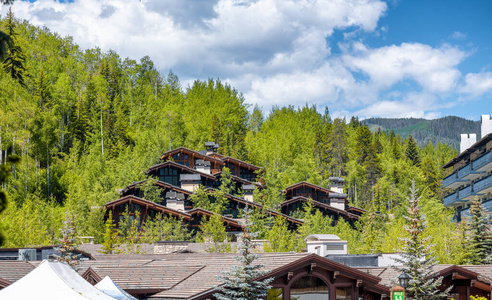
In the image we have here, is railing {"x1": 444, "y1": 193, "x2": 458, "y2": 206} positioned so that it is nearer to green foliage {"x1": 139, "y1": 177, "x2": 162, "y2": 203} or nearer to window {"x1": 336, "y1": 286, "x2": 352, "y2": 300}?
green foliage {"x1": 139, "y1": 177, "x2": 162, "y2": 203}

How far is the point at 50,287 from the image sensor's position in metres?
13.6

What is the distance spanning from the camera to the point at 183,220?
60.0 metres

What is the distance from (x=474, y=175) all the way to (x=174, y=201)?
102 feet

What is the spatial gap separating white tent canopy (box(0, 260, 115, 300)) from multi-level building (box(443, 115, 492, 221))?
140 feet

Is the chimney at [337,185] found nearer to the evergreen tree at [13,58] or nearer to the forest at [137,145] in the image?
the forest at [137,145]

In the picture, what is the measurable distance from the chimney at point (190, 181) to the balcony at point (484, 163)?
95.8 ft

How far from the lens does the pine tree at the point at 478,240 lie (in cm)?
4103

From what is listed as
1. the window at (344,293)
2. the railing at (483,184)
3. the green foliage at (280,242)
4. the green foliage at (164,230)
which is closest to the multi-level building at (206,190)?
the green foliage at (164,230)

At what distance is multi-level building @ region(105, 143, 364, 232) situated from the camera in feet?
194

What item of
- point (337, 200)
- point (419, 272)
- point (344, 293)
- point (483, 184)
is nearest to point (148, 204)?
point (337, 200)

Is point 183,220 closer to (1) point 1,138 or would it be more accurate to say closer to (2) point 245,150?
(1) point 1,138

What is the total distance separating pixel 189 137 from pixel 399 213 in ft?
106

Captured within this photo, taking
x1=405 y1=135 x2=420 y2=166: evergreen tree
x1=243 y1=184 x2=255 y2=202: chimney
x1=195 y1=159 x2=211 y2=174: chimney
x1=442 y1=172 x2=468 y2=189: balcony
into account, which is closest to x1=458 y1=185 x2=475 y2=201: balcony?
x1=442 y1=172 x2=468 y2=189: balcony

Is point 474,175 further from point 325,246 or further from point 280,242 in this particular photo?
point 325,246
